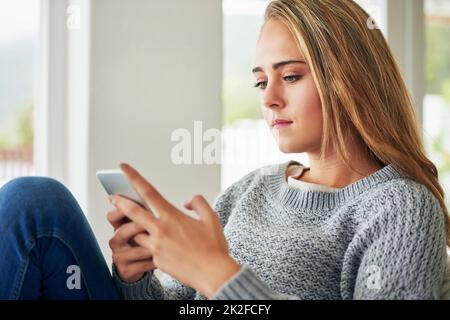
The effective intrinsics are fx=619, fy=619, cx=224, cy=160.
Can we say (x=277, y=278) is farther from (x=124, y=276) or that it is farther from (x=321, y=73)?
(x=321, y=73)

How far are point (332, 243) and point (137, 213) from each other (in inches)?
15.1

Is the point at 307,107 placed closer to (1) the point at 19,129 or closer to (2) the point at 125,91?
(2) the point at 125,91

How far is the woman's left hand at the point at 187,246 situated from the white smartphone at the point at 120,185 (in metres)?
0.05

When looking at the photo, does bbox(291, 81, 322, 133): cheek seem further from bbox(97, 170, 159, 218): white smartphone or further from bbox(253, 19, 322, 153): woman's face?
bbox(97, 170, 159, 218): white smartphone

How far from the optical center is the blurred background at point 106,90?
1.71m

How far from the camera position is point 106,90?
1716 mm

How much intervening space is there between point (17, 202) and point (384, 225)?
611 millimetres

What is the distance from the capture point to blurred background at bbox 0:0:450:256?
1.71 metres

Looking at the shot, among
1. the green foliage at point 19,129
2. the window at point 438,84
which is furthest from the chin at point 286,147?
the window at point 438,84

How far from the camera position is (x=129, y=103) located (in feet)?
5.75

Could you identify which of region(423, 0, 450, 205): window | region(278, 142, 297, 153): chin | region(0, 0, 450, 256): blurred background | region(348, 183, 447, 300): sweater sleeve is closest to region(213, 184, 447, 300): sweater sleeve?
region(348, 183, 447, 300): sweater sleeve

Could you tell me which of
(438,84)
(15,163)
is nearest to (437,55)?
(438,84)

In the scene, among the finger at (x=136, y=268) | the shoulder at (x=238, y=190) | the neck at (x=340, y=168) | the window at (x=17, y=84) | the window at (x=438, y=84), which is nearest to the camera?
the finger at (x=136, y=268)

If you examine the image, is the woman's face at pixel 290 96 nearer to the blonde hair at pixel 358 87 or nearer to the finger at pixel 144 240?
the blonde hair at pixel 358 87
